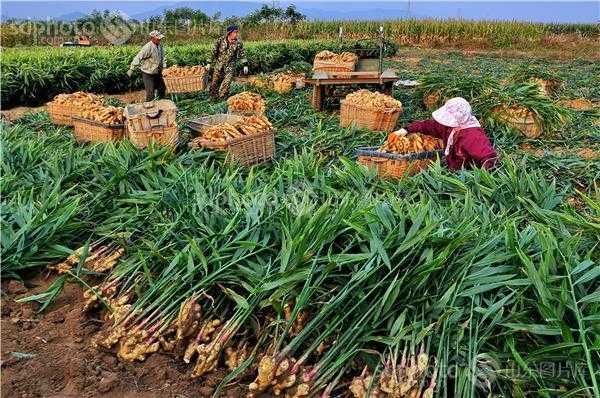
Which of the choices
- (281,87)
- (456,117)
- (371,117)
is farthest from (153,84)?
(456,117)

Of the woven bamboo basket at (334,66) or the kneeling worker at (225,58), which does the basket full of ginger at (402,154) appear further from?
the woven bamboo basket at (334,66)

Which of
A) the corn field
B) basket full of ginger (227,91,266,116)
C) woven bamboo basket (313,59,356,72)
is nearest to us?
basket full of ginger (227,91,266,116)

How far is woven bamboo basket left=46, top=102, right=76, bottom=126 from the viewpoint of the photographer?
6.56 metres

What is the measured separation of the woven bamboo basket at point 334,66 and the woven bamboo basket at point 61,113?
468 centimetres

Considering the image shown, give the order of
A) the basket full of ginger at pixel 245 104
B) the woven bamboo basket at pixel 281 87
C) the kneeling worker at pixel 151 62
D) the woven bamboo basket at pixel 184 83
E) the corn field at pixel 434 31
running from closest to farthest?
the basket full of ginger at pixel 245 104 → the kneeling worker at pixel 151 62 → the woven bamboo basket at pixel 184 83 → the woven bamboo basket at pixel 281 87 → the corn field at pixel 434 31

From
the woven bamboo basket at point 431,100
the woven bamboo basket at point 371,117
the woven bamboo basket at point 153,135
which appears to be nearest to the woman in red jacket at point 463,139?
the woven bamboo basket at point 371,117

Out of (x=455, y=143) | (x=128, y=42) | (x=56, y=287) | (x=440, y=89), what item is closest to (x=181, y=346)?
(x=56, y=287)

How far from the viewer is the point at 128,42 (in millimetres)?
21203

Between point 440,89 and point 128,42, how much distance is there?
16.7 metres

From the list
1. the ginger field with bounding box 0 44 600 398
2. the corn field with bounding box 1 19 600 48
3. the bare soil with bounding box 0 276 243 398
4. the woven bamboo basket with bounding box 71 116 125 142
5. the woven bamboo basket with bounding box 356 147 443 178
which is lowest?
the bare soil with bounding box 0 276 243 398

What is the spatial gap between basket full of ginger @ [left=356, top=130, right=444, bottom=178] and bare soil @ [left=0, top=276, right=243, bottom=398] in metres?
2.39

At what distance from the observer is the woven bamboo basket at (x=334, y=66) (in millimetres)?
9406

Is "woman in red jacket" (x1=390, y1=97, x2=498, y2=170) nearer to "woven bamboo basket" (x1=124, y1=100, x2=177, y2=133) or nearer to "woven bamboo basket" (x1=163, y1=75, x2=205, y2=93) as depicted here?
"woven bamboo basket" (x1=124, y1=100, x2=177, y2=133)

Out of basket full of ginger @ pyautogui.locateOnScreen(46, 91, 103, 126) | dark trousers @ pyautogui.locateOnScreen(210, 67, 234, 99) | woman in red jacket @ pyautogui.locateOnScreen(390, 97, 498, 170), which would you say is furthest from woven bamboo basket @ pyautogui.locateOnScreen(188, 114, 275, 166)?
dark trousers @ pyautogui.locateOnScreen(210, 67, 234, 99)
